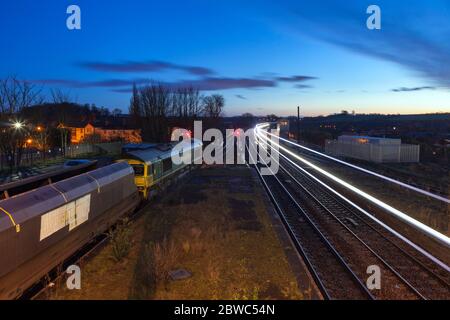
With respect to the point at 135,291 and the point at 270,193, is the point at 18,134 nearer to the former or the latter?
the point at 270,193

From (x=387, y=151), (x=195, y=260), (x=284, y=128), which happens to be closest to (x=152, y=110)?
(x=387, y=151)

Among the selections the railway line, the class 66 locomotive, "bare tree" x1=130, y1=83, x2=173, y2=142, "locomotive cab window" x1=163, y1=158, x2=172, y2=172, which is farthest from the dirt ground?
"bare tree" x1=130, y1=83, x2=173, y2=142

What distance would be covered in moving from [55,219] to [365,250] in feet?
35.4

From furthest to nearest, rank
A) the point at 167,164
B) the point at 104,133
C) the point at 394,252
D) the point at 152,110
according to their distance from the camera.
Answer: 1. the point at 104,133
2. the point at 152,110
3. the point at 167,164
4. the point at 394,252

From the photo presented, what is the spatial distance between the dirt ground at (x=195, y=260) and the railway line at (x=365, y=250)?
1.28 metres

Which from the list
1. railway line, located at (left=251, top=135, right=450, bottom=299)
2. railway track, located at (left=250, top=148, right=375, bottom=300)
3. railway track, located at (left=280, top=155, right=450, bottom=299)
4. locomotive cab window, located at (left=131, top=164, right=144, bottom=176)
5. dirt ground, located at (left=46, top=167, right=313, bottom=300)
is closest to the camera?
dirt ground, located at (left=46, top=167, right=313, bottom=300)

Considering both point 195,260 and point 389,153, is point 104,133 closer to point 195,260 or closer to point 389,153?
point 389,153

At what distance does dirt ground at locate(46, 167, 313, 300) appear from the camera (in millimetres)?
11085

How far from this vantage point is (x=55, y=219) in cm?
1189

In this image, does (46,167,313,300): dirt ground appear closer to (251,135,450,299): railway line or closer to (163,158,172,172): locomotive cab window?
(251,135,450,299): railway line

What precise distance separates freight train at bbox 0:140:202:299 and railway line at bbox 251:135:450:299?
7.67 metres

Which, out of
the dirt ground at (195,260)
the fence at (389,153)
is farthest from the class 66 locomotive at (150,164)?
the fence at (389,153)

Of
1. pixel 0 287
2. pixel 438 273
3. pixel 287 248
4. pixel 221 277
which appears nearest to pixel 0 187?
pixel 0 287

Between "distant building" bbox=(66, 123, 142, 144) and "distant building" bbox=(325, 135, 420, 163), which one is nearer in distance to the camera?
"distant building" bbox=(325, 135, 420, 163)
